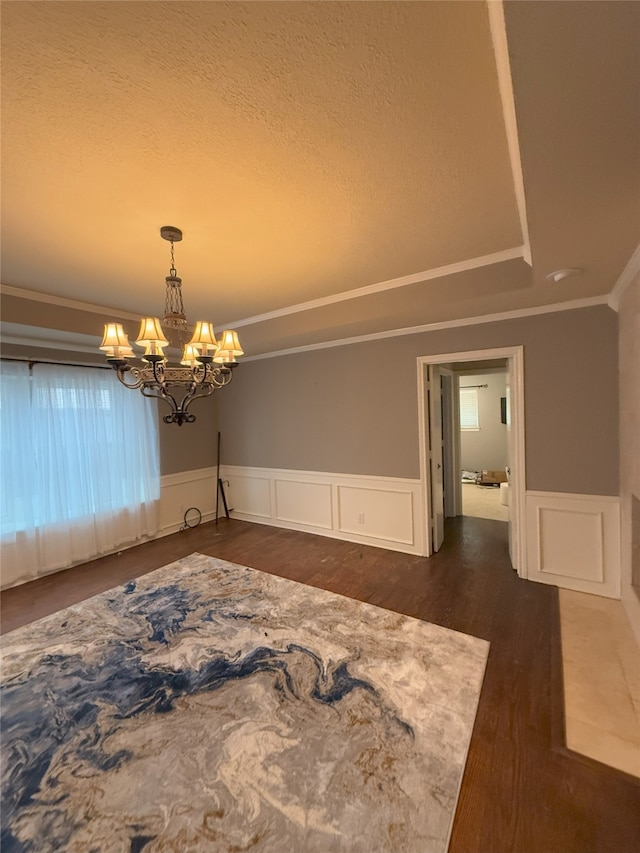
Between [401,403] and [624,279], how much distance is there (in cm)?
209

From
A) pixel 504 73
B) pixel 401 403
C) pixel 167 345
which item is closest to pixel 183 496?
pixel 401 403

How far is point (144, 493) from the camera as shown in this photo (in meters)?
4.64

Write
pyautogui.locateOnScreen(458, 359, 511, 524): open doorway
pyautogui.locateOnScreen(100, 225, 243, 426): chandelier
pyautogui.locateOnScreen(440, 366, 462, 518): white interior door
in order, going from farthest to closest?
1. pyautogui.locateOnScreen(458, 359, 511, 524): open doorway
2. pyautogui.locateOnScreen(440, 366, 462, 518): white interior door
3. pyautogui.locateOnScreen(100, 225, 243, 426): chandelier

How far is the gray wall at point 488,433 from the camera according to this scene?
769 centimetres

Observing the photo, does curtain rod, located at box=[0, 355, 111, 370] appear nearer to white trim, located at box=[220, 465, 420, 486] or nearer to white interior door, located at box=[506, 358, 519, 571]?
white trim, located at box=[220, 465, 420, 486]

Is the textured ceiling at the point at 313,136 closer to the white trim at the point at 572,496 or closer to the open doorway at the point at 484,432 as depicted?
the white trim at the point at 572,496

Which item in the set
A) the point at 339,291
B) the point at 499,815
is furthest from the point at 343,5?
the point at 499,815

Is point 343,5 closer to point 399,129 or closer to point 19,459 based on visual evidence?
point 399,129

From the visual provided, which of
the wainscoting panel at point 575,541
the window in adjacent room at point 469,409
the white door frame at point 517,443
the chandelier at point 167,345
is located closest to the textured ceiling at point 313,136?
the chandelier at point 167,345

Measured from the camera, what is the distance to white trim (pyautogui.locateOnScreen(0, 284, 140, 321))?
272cm

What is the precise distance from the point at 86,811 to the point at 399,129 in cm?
306

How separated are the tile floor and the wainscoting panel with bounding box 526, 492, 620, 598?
19cm

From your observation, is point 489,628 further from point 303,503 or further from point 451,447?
point 451,447

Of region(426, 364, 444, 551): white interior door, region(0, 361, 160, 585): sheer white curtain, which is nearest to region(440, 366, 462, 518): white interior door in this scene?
region(426, 364, 444, 551): white interior door
